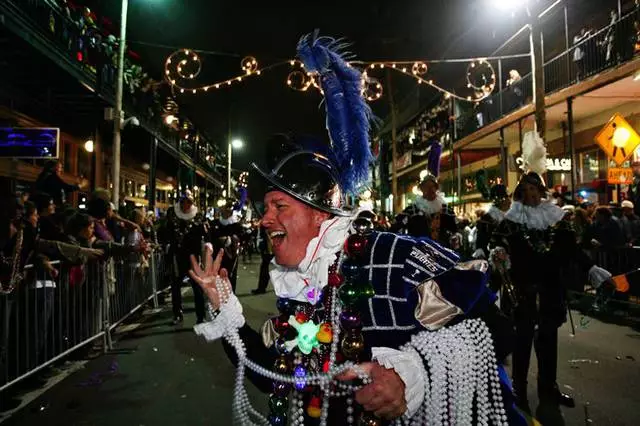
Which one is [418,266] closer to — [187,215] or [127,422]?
[127,422]

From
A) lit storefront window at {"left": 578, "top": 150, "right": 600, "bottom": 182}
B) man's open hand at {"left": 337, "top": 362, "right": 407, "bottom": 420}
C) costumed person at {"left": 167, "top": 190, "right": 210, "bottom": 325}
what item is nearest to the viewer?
man's open hand at {"left": 337, "top": 362, "right": 407, "bottom": 420}

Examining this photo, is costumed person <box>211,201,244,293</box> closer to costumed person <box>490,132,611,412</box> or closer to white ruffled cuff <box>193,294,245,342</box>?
costumed person <box>490,132,611,412</box>

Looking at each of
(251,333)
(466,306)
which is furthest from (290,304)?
(466,306)

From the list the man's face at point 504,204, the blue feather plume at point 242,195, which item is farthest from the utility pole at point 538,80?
the blue feather plume at point 242,195

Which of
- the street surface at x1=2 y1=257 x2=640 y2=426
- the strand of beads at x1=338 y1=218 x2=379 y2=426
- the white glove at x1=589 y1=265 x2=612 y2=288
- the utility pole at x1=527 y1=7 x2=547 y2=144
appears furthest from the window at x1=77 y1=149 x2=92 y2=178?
the strand of beads at x1=338 y1=218 x2=379 y2=426

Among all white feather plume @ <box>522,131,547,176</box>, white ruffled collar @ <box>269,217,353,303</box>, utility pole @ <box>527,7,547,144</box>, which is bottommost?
white ruffled collar @ <box>269,217,353,303</box>

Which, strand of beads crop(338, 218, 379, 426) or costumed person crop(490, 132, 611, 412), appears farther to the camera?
costumed person crop(490, 132, 611, 412)

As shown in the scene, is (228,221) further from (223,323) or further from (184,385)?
(223,323)

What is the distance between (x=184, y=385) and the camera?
17.6 ft

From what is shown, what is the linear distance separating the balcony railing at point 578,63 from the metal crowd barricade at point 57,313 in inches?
477

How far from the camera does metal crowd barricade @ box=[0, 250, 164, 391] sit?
4.94 m

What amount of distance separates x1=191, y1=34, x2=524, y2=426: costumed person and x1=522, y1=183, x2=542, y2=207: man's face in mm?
3132

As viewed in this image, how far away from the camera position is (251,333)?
2.20m

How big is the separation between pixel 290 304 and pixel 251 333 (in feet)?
0.70
